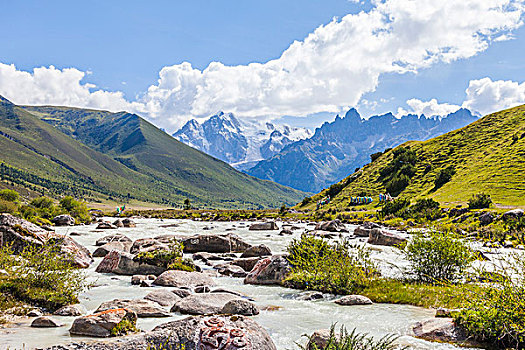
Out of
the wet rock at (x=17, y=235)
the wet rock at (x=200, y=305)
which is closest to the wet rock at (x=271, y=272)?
the wet rock at (x=200, y=305)

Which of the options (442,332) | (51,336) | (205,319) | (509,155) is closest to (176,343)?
(205,319)

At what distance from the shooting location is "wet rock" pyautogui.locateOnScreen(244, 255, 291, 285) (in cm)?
2173

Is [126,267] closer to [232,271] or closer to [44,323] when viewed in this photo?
[232,271]

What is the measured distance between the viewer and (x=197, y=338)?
8539 mm

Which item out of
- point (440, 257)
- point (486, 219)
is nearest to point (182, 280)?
point (440, 257)

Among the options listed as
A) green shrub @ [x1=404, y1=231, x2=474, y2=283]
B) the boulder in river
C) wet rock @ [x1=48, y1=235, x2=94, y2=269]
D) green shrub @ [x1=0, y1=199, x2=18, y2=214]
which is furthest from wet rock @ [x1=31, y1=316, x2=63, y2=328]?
green shrub @ [x1=0, y1=199, x2=18, y2=214]

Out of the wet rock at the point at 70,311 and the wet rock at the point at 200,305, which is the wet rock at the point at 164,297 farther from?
the wet rock at the point at 70,311

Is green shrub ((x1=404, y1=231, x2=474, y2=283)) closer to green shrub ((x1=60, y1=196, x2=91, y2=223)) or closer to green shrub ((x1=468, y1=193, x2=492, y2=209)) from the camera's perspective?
green shrub ((x1=468, y1=193, x2=492, y2=209))

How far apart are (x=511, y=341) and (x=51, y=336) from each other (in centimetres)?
1396

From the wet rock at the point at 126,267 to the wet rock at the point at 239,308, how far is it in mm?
12139

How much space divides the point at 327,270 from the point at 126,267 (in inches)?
586

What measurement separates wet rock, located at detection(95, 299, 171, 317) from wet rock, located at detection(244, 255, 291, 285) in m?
8.32

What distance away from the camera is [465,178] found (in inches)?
3430

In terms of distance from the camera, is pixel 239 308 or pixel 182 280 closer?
pixel 239 308
